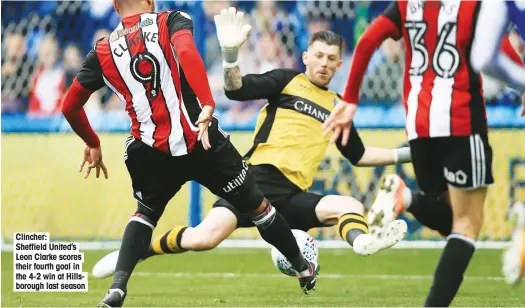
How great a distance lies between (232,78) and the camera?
689cm

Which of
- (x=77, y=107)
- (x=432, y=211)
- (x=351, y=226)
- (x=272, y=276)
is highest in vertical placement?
(x=77, y=107)

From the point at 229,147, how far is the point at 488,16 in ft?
5.39

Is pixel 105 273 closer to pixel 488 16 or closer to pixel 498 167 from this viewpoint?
pixel 488 16

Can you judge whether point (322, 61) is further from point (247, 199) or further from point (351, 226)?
point (247, 199)

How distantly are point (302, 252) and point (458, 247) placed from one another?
2169 millimetres

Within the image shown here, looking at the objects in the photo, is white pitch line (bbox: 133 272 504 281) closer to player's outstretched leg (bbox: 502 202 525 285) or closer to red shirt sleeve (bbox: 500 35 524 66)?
player's outstretched leg (bbox: 502 202 525 285)

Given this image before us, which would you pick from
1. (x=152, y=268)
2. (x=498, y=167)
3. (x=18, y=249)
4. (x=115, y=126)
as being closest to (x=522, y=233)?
(x=18, y=249)

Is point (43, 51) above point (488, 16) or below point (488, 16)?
below

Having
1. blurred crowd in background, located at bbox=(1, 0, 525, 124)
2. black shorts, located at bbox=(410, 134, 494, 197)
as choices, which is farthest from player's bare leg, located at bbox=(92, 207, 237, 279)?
blurred crowd in background, located at bbox=(1, 0, 525, 124)

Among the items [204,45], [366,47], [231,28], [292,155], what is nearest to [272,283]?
[292,155]

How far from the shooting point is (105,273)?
23.8ft

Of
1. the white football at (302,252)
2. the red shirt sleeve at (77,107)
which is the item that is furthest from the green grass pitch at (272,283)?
the red shirt sleeve at (77,107)

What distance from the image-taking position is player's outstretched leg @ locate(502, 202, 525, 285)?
4.76 m

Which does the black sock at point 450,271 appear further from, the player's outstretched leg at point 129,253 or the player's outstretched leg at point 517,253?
the player's outstretched leg at point 129,253
